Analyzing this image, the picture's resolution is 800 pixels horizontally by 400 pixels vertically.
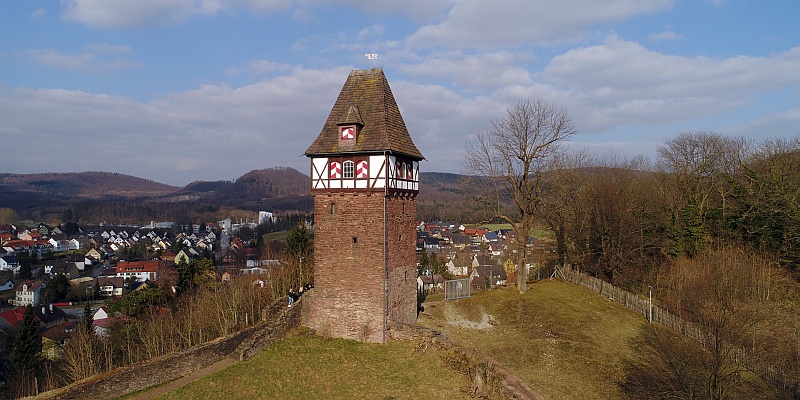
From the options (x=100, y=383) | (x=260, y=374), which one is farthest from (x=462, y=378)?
(x=100, y=383)

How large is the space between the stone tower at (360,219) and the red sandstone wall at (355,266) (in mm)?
37

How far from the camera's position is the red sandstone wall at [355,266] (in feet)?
57.2

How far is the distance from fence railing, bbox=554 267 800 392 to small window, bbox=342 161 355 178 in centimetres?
1302

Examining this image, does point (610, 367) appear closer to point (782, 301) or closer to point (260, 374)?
point (260, 374)

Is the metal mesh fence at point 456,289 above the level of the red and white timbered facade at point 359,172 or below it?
below

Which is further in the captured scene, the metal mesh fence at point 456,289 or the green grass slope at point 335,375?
the metal mesh fence at point 456,289

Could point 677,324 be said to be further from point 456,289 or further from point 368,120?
point 368,120

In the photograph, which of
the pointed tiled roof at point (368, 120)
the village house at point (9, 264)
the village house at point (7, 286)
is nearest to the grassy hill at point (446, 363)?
the pointed tiled roof at point (368, 120)

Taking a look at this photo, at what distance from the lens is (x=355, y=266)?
1767 centimetres

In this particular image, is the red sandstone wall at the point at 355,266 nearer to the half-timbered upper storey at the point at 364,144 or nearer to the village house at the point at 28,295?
the half-timbered upper storey at the point at 364,144

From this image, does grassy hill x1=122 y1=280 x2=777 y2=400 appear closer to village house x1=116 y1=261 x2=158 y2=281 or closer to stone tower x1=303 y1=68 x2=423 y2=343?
stone tower x1=303 y1=68 x2=423 y2=343

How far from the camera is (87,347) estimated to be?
2236 cm

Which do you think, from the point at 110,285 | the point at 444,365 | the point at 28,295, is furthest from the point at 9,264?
the point at 444,365

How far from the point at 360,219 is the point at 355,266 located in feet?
5.92
